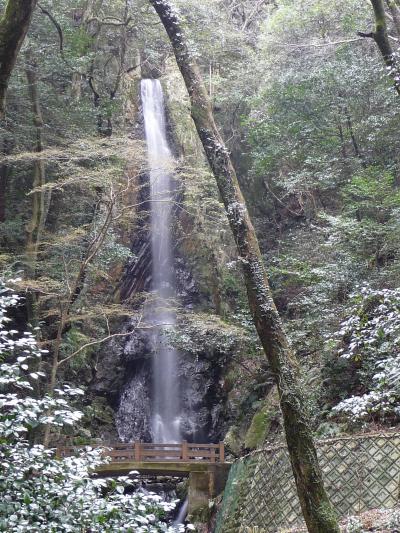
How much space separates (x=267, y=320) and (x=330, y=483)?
454cm

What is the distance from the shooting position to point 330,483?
24.7ft

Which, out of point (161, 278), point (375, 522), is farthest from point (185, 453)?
point (375, 522)

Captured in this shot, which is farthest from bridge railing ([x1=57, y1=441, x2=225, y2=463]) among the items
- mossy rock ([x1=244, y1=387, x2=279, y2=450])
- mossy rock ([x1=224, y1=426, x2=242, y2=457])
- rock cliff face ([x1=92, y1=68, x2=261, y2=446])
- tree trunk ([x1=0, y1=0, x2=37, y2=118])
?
tree trunk ([x1=0, y1=0, x2=37, y2=118])

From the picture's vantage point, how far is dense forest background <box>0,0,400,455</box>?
10.6m

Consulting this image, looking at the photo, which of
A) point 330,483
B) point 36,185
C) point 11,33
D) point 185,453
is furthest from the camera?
point 185,453

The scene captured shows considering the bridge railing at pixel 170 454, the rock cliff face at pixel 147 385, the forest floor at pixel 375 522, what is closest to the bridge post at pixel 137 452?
the bridge railing at pixel 170 454

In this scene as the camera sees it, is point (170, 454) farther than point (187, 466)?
Yes

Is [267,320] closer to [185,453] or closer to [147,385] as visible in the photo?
[185,453]

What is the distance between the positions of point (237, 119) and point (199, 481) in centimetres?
1286

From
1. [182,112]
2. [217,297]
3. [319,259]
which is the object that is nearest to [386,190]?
[319,259]

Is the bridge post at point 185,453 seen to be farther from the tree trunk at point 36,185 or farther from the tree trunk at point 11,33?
the tree trunk at point 11,33

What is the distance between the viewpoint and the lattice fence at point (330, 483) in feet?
23.4

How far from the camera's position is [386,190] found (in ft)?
36.2

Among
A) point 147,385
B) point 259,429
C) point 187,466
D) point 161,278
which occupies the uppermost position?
point 161,278
